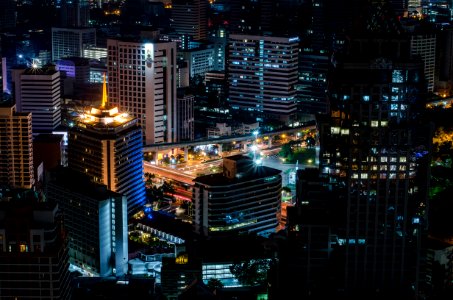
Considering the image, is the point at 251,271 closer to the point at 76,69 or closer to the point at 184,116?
the point at 184,116

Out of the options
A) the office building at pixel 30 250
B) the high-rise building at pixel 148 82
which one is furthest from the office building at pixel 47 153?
the office building at pixel 30 250

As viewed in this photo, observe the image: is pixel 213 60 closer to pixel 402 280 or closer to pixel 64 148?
pixel 64 148

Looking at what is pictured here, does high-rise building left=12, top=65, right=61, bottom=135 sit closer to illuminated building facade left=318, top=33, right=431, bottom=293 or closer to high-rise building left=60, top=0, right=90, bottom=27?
illuminated building facade left=318, top=33, right=431, bottom=293

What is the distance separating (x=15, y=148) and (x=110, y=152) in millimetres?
4084

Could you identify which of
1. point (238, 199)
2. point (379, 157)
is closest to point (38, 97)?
point (238, 199)

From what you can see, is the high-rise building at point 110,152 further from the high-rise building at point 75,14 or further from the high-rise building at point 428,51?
the high-rise building at point 75,14

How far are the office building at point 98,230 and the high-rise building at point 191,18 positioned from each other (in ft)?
113

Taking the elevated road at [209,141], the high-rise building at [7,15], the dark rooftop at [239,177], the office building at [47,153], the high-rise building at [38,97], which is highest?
the high-rise building at [7,15]

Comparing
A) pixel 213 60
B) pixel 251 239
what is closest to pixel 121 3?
pixel 213 60

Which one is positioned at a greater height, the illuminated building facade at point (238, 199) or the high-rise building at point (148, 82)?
the high-rise building at point (148, 82)

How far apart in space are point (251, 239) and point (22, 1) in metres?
49.5

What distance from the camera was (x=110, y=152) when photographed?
32688 mm

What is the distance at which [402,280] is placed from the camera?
24.1m

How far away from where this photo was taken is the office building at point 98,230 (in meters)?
28.3
